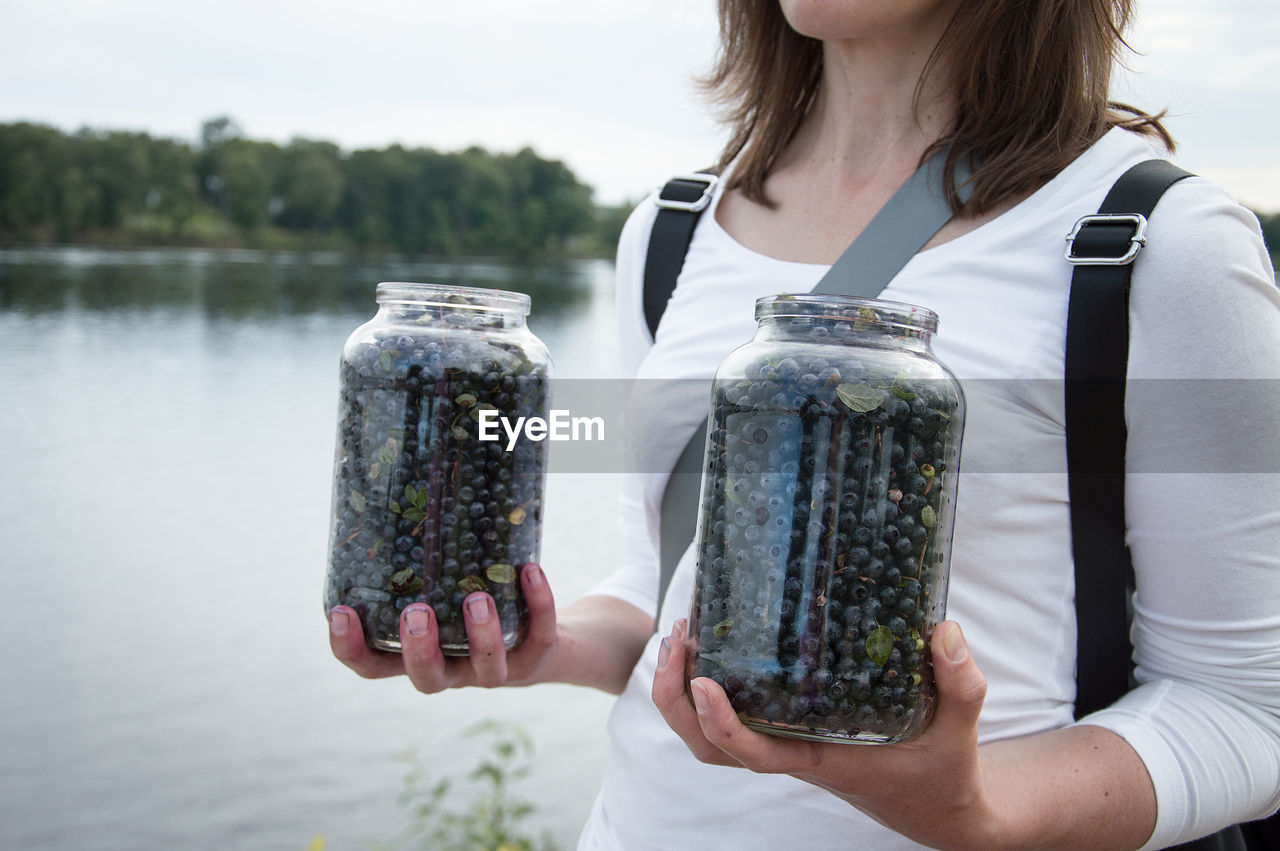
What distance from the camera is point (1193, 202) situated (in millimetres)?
1210

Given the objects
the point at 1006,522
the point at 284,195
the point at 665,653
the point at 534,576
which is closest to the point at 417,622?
the point at 534,576

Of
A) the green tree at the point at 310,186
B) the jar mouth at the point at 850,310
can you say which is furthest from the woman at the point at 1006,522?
the green tree at the point at 310,186

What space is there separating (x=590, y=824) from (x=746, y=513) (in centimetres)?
85

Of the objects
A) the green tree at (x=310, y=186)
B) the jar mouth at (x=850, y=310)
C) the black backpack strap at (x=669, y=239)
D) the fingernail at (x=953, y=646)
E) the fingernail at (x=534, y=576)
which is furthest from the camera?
the green tree at (x=310, y=186)

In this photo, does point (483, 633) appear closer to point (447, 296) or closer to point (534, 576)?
point (534, 576)

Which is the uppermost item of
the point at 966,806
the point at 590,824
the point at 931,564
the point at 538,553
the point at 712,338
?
the point at 712,338

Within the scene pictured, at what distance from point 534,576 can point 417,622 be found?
0.17 metres

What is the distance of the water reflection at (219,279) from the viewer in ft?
92.6

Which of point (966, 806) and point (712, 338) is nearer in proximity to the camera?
point (966, 806)

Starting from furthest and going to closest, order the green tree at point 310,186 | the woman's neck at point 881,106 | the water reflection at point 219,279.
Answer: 1. the green tree at point 310,186
2. the water reflection at point 219,279
3. the woman's neck at point 881,106

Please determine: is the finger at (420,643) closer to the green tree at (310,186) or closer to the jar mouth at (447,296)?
the jar mouth at (447,296)

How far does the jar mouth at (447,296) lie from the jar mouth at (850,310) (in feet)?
1.33

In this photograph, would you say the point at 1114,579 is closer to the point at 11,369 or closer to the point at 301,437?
the point at 301,437

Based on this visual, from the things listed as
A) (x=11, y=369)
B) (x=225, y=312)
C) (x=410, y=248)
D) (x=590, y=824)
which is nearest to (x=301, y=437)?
(x=11, y=369)
